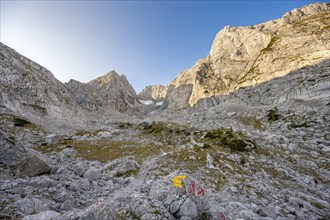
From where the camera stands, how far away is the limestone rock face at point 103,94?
107262 millimetres

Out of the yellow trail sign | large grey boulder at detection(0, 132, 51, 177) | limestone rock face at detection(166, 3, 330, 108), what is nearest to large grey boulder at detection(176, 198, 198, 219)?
the yellow trail sign

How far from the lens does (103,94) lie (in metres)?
129

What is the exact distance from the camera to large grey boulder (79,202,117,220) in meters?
6.19

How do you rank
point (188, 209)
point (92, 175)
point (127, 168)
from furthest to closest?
point (127, 168)
point (92, 175)
point (188, 209)

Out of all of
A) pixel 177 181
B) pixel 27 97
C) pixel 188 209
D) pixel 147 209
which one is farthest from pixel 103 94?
pixel 188 209

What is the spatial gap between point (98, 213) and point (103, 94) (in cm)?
13048

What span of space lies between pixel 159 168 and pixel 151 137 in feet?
58.1

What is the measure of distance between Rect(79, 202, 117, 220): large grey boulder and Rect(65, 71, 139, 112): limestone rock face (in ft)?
341

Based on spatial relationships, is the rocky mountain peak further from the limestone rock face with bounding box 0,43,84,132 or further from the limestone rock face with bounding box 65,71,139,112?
the limestone rock face with bounding box 0,43,84,132

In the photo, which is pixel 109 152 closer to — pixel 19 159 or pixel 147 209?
pixel 19 159

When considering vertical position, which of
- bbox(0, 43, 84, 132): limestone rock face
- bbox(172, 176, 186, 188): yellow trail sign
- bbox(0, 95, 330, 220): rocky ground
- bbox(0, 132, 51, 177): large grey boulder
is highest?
bbox(0, 43, 84, 132): limestone rock face

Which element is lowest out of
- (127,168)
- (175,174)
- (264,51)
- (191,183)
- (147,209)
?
(127,168)

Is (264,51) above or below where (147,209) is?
above

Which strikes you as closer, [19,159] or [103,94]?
[19,159]
